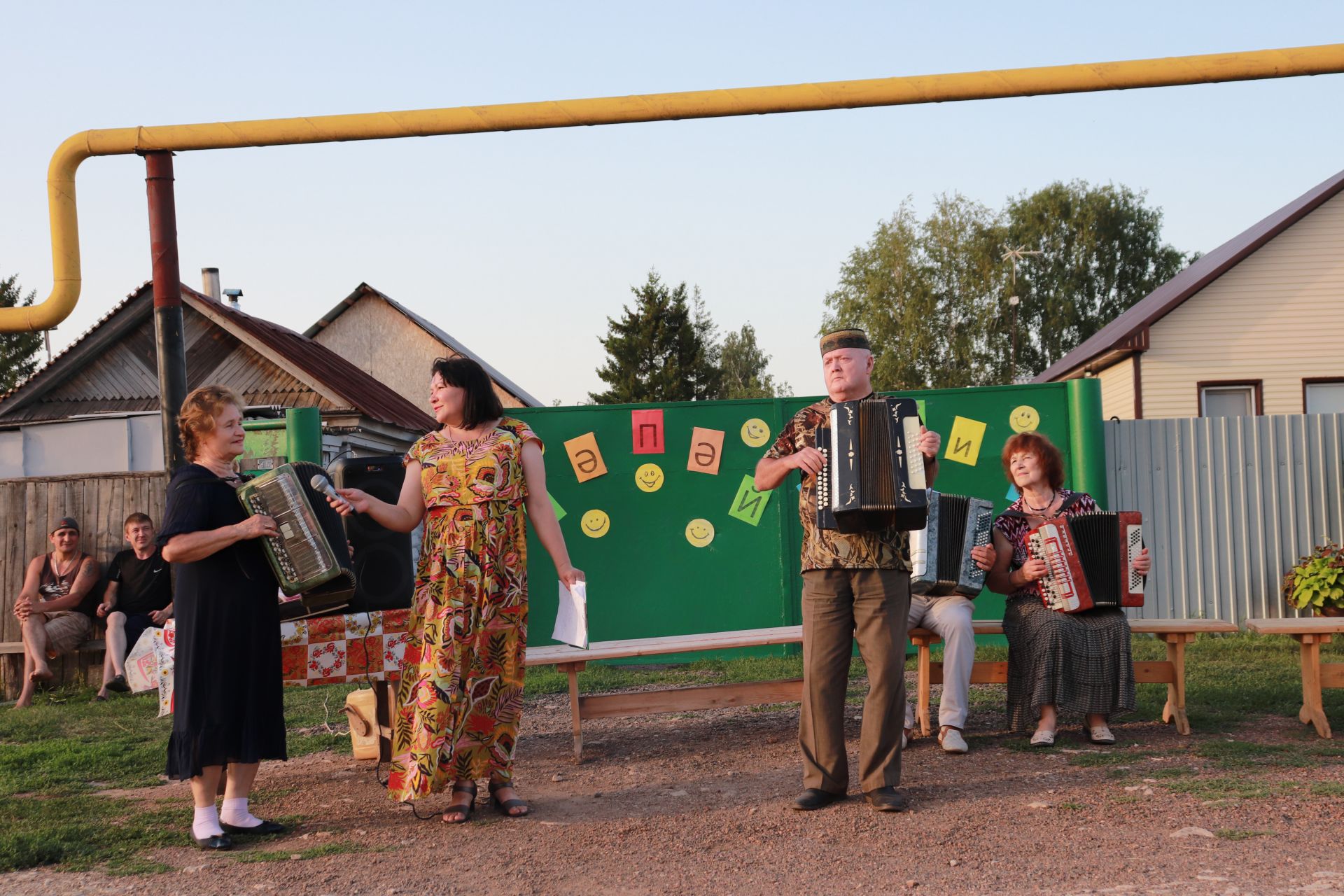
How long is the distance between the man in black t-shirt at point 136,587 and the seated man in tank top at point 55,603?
22 cm

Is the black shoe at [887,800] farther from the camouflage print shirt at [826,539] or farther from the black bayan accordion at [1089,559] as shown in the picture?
the black bayan accordion at [1089,559]

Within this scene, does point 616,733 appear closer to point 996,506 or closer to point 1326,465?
point 996,506

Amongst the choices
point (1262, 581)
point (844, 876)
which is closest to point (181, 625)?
point (844, 876)

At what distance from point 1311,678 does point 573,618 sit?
4.25 m

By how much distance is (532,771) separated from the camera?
620 cm

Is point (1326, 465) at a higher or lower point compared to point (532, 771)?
higher

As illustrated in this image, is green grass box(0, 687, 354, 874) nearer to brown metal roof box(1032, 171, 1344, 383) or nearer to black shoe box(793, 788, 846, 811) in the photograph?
black shoe box(793, 788, 846, 811)

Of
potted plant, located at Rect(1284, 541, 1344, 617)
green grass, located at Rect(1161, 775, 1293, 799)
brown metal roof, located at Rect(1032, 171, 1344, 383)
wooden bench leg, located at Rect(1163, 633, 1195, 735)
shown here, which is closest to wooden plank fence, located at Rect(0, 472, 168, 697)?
wooden bench leg, located at Rect(1163, 633, 1195, 735)

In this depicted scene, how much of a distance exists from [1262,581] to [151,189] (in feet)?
33.5

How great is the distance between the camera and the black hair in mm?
5125

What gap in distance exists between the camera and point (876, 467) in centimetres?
480

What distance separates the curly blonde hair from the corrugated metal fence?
8532 mm

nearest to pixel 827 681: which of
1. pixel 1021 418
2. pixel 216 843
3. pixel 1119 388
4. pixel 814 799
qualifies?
pixel 814 799

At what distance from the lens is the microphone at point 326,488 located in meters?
4.97
